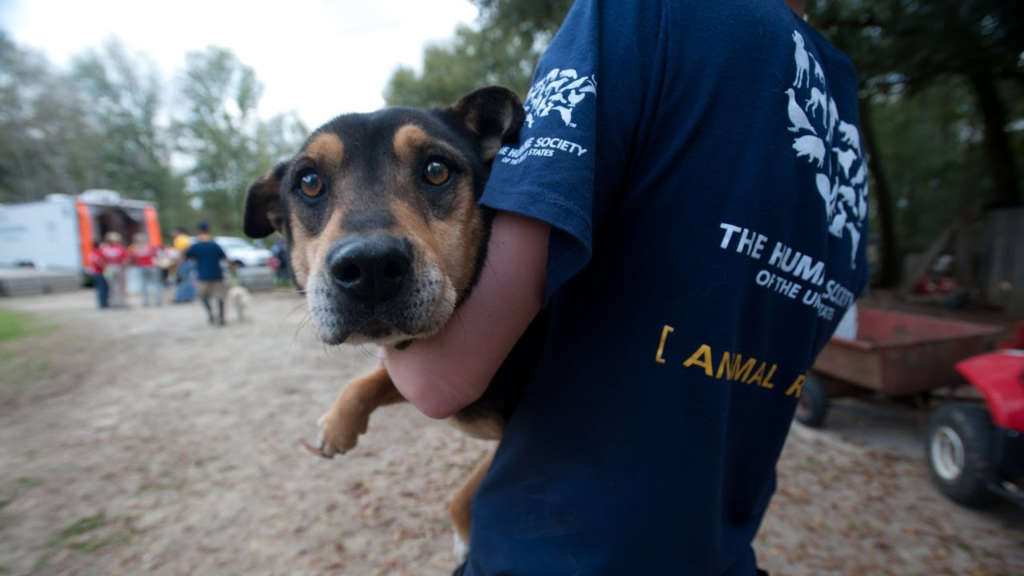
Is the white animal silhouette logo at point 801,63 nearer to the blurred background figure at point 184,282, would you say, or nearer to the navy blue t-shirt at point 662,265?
the navy blue t-shirt at point 662,265

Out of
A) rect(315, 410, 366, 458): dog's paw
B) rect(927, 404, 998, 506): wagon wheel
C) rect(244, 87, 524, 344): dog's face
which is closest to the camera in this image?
rect(244, 87, 524, 344): dog's face

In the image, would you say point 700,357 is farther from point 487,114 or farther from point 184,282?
point 184,282

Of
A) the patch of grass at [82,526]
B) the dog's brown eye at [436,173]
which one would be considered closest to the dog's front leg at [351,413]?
the dog's brown eye at [436,173]

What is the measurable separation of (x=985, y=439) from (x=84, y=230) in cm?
3027

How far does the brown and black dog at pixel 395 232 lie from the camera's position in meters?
1.31

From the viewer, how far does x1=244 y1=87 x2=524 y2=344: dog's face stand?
1.30 metres

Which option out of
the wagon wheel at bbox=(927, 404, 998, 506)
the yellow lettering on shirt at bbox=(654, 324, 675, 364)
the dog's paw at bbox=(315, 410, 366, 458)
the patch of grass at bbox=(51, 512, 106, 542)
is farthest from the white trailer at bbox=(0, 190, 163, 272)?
the wagon wheel at bbox=(927, 404, 998, 506)

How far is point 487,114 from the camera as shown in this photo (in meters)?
1.83

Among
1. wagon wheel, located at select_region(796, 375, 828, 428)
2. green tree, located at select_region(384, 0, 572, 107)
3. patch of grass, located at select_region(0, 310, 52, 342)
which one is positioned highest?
green tree, located at select_region(384, 0, 572, 107)

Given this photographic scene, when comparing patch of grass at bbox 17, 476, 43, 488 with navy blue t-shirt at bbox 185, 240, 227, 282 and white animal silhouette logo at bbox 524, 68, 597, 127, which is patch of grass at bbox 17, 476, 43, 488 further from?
navy blue t-shirt at bbox 185, 240, 227, 282

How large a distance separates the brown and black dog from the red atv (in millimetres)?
4166

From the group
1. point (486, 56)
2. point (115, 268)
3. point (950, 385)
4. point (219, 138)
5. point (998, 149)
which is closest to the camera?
point (950, 385)

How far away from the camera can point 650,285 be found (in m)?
1.06

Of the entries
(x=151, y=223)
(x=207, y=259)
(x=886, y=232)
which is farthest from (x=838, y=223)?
(x=151, y=223)
